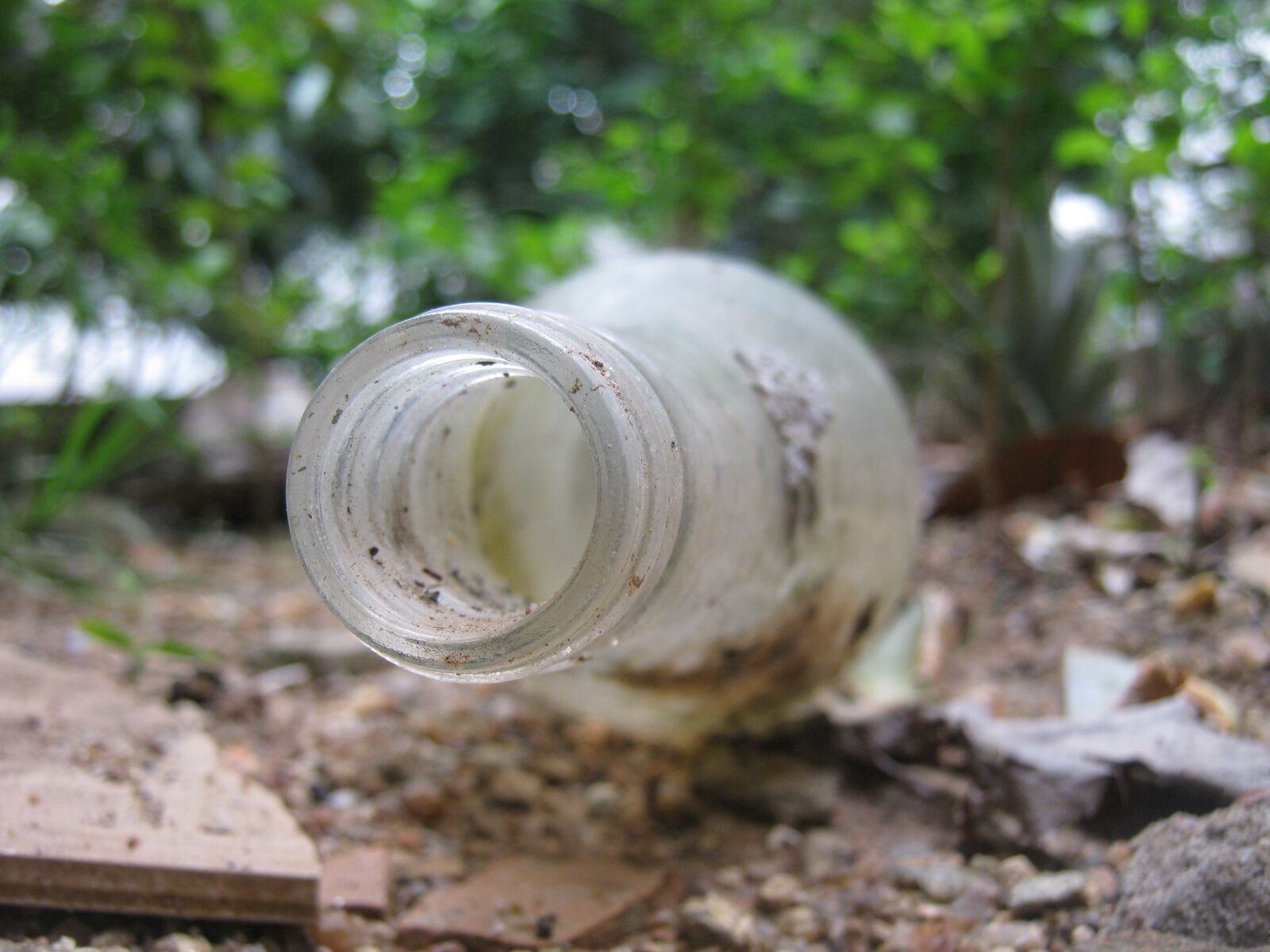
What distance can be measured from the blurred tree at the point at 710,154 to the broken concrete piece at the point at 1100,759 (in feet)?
2.27

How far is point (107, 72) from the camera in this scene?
1.94 metres

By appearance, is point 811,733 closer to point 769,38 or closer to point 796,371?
point 796,371

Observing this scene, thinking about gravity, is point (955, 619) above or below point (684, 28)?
below

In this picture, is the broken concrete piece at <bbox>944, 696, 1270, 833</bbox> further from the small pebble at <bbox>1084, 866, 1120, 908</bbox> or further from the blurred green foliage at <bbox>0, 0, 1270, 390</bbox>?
the blurred green foliage at <bbox>0, 0, 1270, 390</bbox>

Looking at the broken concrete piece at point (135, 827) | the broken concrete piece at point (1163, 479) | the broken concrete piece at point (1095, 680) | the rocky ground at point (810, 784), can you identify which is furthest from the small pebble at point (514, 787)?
the broken concrete piece at point (1163, 479)

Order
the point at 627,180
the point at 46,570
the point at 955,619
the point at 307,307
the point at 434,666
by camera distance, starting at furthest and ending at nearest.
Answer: the point at 307,307, the point at 627,180, the point at 46,570, the point at 955,619, the point at 434,666

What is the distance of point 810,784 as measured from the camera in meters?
0.93

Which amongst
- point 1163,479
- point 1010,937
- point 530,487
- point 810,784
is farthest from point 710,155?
point 1010,937

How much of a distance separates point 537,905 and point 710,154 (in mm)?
1396

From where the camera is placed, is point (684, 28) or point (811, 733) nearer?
point (811, 733)

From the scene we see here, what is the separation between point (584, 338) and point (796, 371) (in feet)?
1.07

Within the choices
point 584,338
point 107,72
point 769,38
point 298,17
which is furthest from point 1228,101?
point 107,72

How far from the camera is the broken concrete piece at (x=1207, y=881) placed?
554mm

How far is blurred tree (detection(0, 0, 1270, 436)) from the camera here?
136 centimetres
